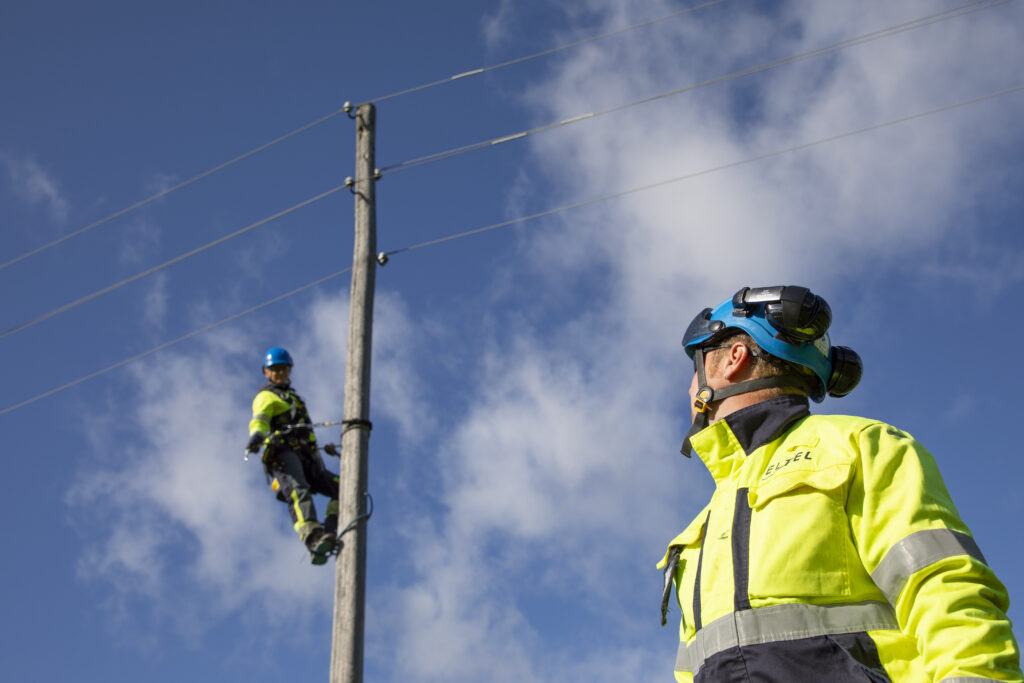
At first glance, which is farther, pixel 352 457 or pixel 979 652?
pixel 352 457

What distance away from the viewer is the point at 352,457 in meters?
7.21

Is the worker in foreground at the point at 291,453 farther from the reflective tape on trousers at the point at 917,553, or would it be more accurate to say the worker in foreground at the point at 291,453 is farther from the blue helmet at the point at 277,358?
the reflective tape on trousers at the point at 917,553

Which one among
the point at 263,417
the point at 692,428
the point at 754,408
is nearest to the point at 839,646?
the point at 754,408

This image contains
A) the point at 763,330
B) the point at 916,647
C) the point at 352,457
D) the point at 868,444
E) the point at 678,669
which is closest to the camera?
the point at 916,647

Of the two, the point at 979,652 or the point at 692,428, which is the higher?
the point at 692,428

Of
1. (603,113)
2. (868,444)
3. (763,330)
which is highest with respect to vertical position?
(603,113)

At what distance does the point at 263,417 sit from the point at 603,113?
166 inches

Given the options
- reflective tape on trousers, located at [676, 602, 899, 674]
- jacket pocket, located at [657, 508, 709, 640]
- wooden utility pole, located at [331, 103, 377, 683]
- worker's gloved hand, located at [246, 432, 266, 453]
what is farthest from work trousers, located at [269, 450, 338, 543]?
reflective tape on trousers, located at [676, 602, 899, 674]

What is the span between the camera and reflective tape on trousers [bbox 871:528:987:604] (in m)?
2.35

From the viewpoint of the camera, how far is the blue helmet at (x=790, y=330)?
125 inches

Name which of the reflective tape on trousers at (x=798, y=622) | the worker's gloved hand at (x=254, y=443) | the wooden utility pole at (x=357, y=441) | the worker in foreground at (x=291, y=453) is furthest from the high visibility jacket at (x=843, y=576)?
the worker's gloved hand at (x=254, y=443)

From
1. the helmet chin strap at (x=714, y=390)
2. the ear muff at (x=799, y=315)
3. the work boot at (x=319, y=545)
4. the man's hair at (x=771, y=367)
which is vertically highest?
Result: the work boot at (x=319, y=545)

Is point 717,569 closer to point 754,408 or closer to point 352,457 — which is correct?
point 754,408

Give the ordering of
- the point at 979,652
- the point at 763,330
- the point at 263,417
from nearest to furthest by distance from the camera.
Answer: the point at 979,652
the point at 763,330
the point at 263,417
